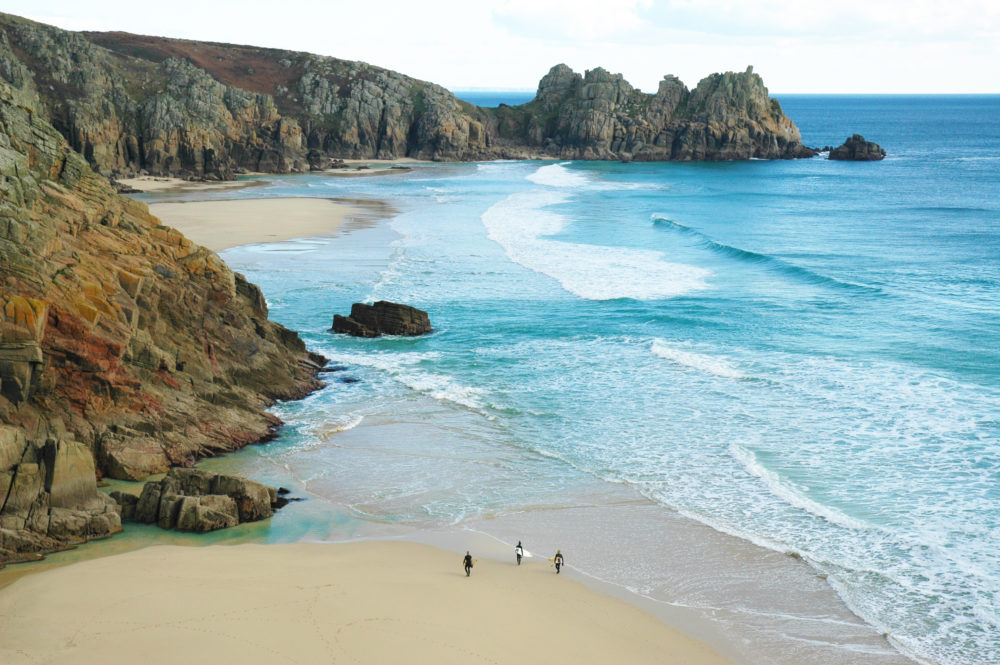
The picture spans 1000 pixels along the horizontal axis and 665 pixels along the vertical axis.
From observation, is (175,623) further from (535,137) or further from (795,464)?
(535,137)

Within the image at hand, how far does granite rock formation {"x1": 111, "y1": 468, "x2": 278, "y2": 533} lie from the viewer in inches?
739

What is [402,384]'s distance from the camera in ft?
96.6

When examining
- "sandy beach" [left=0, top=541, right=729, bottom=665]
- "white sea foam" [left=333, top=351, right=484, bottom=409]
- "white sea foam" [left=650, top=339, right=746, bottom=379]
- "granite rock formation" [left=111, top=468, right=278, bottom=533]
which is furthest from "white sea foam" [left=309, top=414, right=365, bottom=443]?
"white sea foam" [left=650, top=339, right=746, bottom=379]

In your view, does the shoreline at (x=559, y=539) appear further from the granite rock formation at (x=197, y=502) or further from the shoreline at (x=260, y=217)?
the shoreline at (x=260, y=217)

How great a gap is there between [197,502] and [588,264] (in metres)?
34.3

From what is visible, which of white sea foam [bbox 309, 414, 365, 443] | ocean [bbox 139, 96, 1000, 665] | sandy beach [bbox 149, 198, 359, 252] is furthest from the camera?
sandy beach [bbox 149, 198, 359, 252]

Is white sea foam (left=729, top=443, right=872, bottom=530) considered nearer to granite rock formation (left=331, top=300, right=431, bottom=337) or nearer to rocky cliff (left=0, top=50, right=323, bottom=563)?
rocky cliff (left=0, top=50, right=323, bottom=563)

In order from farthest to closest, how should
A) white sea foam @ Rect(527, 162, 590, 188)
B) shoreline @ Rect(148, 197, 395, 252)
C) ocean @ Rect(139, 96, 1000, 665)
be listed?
white sea foam @ Rect(527, 162, 590, 188)
shoreline @ Rect(148, 197, 395, 252)
ocean @ Rect(139, 96, 1000, 665)

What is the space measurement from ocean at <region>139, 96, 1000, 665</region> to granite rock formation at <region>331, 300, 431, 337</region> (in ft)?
2.12

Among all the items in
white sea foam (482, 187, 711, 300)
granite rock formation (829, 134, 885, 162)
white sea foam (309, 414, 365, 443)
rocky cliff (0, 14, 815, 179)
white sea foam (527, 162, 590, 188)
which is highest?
rocky cliff (0, 14, 815, 179)

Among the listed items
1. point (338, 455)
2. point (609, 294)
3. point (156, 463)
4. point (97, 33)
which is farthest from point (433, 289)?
point (97, 33)

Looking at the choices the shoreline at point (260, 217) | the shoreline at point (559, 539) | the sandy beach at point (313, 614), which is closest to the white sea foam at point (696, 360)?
the shoreline at point (559, 539)

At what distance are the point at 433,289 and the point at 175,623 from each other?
29497 mm

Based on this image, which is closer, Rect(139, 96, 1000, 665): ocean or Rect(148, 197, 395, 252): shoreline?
Rect(139, 96, 1000, 665): ocean
